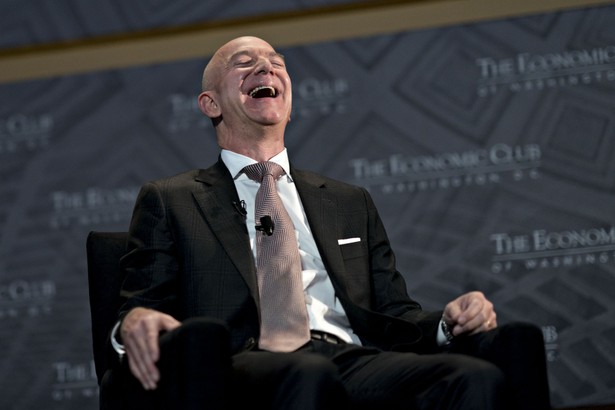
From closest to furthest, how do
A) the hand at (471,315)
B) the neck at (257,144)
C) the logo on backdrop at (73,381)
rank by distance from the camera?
the hand at (471,315)
the neck at (257,144)
the logo on backdrop at (73,381)

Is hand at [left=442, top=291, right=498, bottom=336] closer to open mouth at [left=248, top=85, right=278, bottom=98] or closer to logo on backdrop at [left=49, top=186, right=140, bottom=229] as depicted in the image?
open mouth at [left=248, top=85, right=278, bottom=98]

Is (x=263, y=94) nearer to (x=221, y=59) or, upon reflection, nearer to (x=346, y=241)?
(x=221, y=59)

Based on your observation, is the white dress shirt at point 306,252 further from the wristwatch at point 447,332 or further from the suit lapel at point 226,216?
the wristwatch at point 447,332

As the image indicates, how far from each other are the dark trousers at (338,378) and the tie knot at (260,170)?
0.55m

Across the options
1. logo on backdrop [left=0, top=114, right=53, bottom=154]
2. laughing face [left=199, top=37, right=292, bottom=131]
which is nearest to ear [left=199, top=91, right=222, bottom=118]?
laughing face [left=199, top=37, right=292, bottom=131]

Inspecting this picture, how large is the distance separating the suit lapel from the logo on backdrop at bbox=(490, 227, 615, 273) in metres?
1.54

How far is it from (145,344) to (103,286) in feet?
1.89

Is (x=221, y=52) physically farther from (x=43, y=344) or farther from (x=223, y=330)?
(x=43, y=344)

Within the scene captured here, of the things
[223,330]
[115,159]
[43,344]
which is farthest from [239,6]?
[223,330]

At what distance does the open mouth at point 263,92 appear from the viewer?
2.53m

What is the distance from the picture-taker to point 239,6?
12.9 ft

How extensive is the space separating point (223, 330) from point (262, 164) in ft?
2.38

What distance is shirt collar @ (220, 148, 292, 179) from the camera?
2.44 m

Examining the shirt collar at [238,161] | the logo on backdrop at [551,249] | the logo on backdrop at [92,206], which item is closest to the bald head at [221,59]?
the shirt collar at [238,161]
